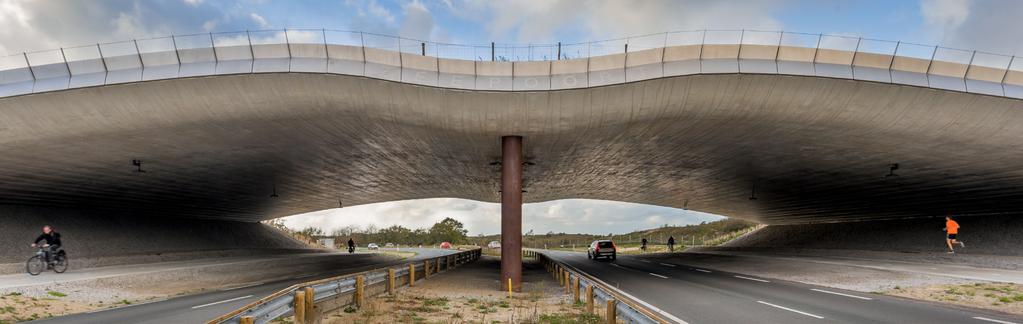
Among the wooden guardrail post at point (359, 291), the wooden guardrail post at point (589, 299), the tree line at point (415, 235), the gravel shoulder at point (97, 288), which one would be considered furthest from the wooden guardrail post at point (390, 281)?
the tree line at point (415, 235)

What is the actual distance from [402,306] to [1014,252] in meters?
31.7

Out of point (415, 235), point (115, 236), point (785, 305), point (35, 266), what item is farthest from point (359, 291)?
point (415, 235)

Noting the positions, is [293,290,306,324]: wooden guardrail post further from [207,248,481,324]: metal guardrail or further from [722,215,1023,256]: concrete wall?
[722,215,1023,256]: concrete wall

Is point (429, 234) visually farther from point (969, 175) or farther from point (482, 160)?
point (969, 175)

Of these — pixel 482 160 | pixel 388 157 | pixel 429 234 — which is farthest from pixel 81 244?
pixel 429 234

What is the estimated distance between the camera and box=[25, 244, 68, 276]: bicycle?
21.0m

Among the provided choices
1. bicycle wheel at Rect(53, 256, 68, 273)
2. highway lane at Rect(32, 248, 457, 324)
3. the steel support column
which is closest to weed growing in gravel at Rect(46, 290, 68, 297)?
highway lane at Rect(32, 248, 457, 324)

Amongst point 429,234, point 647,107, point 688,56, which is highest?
point 688,56

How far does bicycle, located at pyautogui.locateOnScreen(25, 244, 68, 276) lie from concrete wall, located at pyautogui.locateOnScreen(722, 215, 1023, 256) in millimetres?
42410

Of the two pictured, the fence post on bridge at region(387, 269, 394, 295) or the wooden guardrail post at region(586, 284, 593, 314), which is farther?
the fence post on bridge at region(387, 269, 394, 295)

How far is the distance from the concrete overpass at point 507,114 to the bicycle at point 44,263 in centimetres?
392

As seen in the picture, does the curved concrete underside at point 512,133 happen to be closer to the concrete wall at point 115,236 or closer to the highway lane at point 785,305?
the concrete wall at point 115,236

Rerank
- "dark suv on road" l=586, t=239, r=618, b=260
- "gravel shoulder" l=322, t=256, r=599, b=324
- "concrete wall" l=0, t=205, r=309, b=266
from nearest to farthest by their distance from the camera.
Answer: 1. "gravel shoulder" l=322, t=256, r=599, b=324
2. "concrete wall" l=0, t=205, r=309, b=266
3. "dark suv on road" l=586, t=239, r=618, b=260

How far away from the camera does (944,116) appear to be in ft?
64.8
